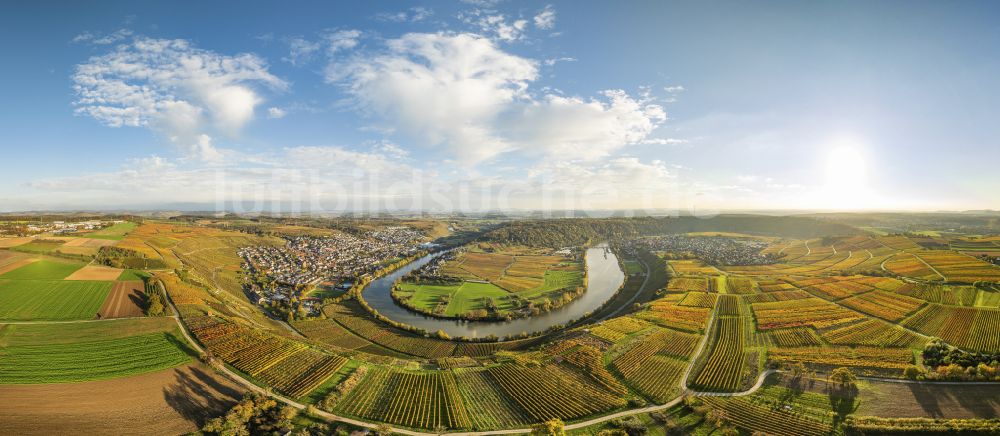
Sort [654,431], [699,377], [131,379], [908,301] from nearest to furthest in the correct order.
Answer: [654,431] < [131,379] < [699,377] < [908,301]

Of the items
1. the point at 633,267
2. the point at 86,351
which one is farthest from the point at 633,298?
the point at 86,351

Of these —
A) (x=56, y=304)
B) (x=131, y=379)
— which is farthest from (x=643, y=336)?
(x=56, y=304)

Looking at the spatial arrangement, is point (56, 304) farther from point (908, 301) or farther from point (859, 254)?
point (859, 254)

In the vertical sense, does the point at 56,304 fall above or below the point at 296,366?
above

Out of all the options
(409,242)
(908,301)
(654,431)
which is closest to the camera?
(654,431)

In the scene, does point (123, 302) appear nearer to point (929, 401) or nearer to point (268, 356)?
point (268, 356)

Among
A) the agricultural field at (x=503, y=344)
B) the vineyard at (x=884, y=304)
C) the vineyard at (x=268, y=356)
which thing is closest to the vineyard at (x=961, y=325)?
the agricultural field at (x=503, y=344)

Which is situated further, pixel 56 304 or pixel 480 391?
pixel 56 304
